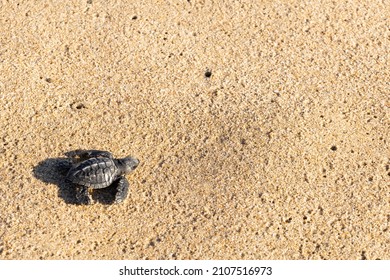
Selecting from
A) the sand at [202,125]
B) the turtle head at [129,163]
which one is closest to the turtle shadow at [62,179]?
the sand at [202,125]

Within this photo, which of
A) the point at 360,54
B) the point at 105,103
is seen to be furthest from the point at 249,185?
the point at 360,54

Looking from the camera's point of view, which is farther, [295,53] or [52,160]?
[295,53]

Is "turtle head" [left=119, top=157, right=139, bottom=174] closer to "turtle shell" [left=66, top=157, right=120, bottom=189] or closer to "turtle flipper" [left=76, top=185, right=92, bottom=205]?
"turtle shell" [left=66, top=157, right=120, bottom=189]

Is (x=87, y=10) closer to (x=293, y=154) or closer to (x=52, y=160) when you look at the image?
(x=52, y=160)

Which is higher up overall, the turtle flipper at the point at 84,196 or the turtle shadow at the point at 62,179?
the turtle shadow at the point at 62,179

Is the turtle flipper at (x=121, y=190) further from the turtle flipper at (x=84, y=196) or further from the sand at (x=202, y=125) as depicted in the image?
the turtle flipper at (x=84, y=196)

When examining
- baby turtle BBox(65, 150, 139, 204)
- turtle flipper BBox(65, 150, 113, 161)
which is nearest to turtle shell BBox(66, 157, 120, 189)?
baby turtle BBox(65, 150, 139, 204)

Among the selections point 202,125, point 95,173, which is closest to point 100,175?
point 95,173
